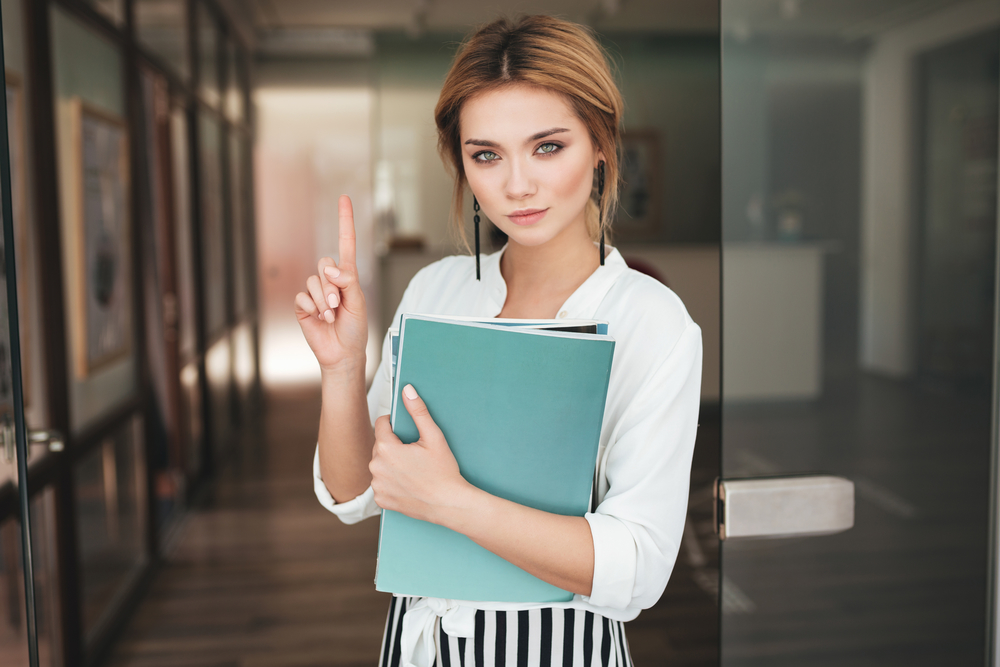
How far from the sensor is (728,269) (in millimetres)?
1104

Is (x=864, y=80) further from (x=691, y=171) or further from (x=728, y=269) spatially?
(x=691, y=171)

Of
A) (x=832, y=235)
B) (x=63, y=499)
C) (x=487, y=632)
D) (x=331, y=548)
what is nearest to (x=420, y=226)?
(x=331, y=548)

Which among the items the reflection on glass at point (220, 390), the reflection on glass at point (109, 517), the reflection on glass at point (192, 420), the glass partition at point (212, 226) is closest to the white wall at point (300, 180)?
the reflection on glass at point (220, 390)

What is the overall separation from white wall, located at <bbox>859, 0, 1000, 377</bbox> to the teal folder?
0.87 m

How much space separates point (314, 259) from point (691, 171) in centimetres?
354

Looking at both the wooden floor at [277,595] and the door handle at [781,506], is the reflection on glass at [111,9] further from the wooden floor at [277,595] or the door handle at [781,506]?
the door handle at [781,506]

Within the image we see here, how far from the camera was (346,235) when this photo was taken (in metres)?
0.77

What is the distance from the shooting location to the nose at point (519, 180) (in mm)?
755

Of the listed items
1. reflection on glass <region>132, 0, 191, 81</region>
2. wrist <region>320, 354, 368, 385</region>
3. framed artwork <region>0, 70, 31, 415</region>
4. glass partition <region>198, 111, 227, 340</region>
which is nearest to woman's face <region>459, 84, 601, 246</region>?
wrist <region>320, 354, 368, 385</region>

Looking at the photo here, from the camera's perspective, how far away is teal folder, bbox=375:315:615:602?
66 centimetres

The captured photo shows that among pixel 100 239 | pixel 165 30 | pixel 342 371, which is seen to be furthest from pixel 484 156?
pixel 165 30

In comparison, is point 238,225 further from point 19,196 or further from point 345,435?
point 345,435

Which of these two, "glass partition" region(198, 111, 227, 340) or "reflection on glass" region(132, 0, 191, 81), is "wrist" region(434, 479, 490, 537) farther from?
"glass partition" region(198, 111, 227, 340)

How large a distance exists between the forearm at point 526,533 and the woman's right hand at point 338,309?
21cm
